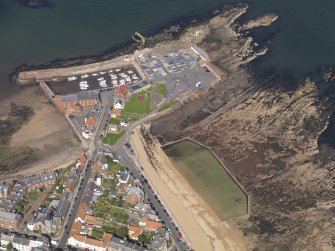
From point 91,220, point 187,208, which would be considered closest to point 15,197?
point 91,220

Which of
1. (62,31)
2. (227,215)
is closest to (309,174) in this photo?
(227,215)

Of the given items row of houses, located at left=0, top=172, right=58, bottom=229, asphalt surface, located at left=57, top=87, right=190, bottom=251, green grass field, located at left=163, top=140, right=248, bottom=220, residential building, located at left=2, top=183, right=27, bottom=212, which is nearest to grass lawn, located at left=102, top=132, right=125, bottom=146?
asphalt surface, located at left=57, top=87, right=190, bottom=251

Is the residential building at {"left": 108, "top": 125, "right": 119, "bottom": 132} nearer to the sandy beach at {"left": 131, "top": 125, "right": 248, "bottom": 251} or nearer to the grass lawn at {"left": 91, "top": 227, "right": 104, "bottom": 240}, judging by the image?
the sandy beach at {"left": 131, "top": 125, "right": 248, "bottom": 251}

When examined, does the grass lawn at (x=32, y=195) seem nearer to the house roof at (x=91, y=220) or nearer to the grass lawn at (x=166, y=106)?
the house roof at (x=91, y=220)

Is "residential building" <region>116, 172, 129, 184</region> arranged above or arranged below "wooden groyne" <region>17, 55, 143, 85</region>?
below

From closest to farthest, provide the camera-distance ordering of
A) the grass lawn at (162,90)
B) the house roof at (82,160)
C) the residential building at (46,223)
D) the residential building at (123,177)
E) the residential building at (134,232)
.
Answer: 1. the residential building at (134,232)
2. the residential building at (46,223)
3. the residential building at (123,177)
4. the house roof at (82,160)
5. the grass lawn at (162,90)

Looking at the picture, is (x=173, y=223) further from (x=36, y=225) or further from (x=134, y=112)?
(x=134, y=112)

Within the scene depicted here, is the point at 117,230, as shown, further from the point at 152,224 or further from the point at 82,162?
the point at 82,162

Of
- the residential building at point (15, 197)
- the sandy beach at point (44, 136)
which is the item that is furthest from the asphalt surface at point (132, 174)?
→ the residential building at point (15, 197)
